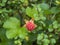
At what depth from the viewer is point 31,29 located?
5.18ft

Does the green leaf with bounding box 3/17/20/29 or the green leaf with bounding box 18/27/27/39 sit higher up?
the green leaf with bounding box 3/17/20/29

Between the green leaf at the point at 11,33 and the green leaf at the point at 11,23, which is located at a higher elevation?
the green leaf at the point at 11,23

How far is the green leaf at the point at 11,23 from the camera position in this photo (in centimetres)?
164

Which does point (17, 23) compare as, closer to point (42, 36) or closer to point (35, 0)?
point (42, 36)

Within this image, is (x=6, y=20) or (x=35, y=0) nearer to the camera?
(x=6, y=20)

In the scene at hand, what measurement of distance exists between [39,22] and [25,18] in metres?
0.22

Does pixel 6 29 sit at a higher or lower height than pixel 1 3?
lower

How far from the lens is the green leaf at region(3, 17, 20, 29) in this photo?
5.38ft

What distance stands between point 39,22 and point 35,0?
14.9 inches

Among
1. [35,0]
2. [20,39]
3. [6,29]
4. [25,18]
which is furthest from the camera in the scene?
[35,0]

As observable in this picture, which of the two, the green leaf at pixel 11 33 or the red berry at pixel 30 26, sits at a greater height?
the red berry at pixel 30 26

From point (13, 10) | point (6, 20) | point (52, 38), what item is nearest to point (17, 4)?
point (13, 10)

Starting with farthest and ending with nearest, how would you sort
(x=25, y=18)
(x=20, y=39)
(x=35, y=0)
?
(x=35, y=0) → (x=25, y=18) → (x=20, y=39)

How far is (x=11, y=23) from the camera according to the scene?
1660 mm
